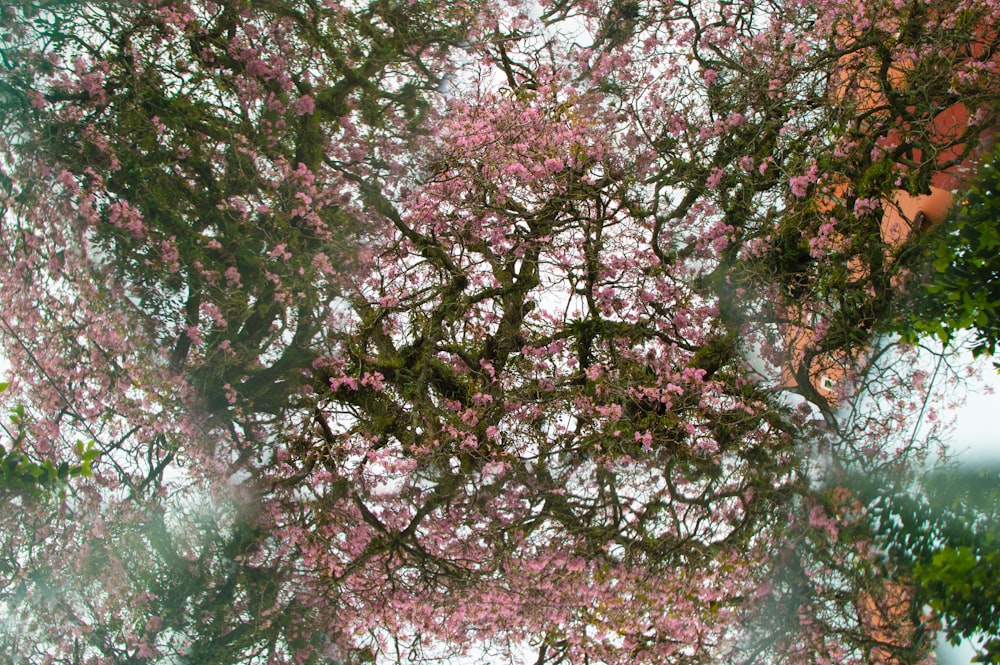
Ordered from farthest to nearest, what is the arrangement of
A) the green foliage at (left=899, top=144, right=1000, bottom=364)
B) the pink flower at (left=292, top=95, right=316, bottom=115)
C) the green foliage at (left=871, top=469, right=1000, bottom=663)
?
the pink flower at (left=292, top=95, right=316, bottom=115) < the green foliage at (left=899, top=144, right=1000, bottom=364) < the green foliage at (left=871, top=469, right=1000, bottom=663)

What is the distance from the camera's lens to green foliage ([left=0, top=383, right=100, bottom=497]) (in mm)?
3006

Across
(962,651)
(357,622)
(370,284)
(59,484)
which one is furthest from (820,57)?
(59,484)

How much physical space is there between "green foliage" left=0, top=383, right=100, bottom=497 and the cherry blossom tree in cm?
5

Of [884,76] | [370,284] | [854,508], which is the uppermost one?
[884,76]

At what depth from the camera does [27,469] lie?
302 cm

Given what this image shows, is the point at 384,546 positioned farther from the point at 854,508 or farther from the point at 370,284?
the point at 854,508

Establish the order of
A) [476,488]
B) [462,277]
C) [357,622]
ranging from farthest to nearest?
1. [462,277]
2. [476,488]
3. [357,622]

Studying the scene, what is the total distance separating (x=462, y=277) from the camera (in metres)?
3.40

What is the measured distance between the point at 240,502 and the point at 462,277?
1430mm

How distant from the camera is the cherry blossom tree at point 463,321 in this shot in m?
3.00

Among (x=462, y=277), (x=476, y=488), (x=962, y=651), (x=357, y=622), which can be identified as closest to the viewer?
(x=962, y=651)

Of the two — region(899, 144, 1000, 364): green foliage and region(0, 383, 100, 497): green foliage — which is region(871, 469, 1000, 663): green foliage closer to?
region(899, 144, 1000, 364): green foliage

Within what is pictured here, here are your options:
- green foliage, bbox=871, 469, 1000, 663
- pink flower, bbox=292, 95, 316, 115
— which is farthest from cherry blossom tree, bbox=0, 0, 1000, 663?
green foliage, bbox=871, 469, 1000, 663

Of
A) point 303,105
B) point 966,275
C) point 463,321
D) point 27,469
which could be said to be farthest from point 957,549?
point 27,469
